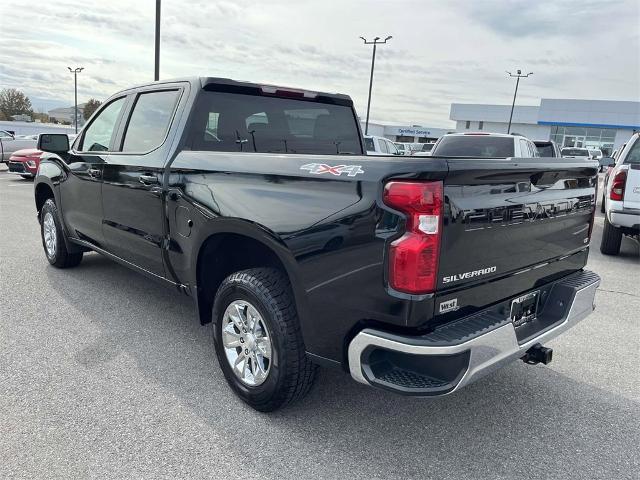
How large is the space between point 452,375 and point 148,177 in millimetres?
2523

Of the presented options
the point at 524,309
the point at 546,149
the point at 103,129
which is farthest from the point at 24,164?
the point at 524,309

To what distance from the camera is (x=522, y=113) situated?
2707 inches

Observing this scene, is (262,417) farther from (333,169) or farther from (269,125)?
(269,125)

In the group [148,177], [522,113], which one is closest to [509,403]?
[148,177]

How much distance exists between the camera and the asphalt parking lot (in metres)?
2.50

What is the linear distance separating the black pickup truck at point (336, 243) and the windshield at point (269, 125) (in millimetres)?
14

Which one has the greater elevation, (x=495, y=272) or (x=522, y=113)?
(x=522, y=113)

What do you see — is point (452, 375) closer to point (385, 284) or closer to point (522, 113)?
point (385, 284)

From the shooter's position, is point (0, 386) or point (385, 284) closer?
point (385, 284)

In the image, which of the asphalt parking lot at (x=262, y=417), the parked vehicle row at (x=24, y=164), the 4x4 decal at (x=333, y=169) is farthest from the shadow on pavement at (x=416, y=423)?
the parked vehicle row at (x=24, y=164)

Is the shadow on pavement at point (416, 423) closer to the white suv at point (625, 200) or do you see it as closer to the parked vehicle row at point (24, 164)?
the white suv at point (625, 200)

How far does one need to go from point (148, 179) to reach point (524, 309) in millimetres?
2616

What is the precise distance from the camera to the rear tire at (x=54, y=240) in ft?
17.8

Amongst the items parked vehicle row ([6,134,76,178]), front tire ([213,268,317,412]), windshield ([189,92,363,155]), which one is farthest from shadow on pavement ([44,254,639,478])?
parked vehicle row ([6,134,76,178])
